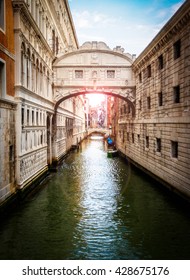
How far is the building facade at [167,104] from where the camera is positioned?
12805 mm

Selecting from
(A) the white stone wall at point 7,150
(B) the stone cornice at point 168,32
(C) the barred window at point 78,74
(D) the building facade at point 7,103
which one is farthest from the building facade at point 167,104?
(A) the white stone wall at point 7,150

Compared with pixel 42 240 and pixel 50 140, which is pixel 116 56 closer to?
pixel 50 140

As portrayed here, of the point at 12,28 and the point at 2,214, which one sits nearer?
the point at 2,214

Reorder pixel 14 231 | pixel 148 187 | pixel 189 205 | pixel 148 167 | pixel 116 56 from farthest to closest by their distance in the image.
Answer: pixel 116 56, pixel 148 167, pixel 148 187, pixel 189 205, pixel 14 231

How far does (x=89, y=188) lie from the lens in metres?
16.4

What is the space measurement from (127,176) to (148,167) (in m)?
1.60

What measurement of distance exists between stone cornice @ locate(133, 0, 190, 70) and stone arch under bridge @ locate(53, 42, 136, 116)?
2.53 metres

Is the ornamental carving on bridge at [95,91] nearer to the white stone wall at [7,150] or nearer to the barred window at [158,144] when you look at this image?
the barred window at [158,144]

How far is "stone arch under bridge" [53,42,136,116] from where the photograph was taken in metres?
22.3

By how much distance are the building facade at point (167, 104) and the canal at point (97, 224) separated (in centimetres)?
161

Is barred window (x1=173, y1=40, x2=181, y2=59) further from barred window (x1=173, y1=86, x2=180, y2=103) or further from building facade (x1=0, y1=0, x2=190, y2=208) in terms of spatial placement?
barred window (x1=173, y1=86, x2=180, y2=103)

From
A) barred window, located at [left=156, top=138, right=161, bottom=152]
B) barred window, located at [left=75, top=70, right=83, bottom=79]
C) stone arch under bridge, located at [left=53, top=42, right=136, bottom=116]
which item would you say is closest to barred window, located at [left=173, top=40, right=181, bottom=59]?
barred window, located at [left=156, top=138, right=161, bottom=152]

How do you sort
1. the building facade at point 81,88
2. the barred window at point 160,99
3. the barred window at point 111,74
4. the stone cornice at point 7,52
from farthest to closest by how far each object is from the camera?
the barred window at point 111,74 < the barred window at point 160,99 < the building facade at point 81,88 < the stone cornice at point 7,52
